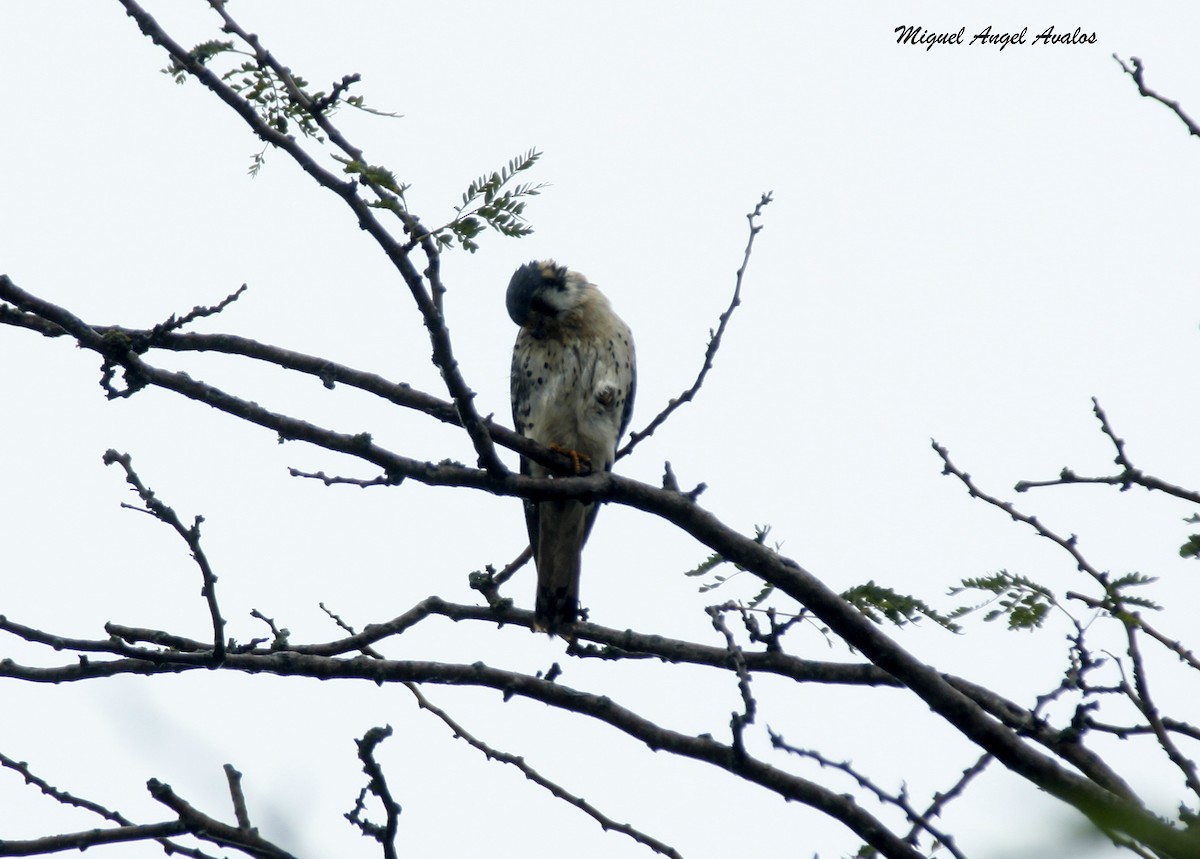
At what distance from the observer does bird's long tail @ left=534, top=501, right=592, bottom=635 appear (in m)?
5.96

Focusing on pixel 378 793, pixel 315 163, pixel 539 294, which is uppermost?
pixel 539 294

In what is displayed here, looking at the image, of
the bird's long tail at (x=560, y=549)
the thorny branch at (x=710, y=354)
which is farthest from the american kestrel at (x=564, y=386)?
the thorny branch at (x=710, y=354)

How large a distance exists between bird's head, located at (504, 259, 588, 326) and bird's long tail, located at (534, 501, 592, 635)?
1.02 meters

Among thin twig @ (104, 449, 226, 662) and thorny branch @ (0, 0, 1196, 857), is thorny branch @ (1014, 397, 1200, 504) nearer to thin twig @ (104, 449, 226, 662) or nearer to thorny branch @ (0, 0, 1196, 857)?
thorny branch @ (0, 0, 1196, 857)

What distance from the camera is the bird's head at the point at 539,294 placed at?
20.7 feet

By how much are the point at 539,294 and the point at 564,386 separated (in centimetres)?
55

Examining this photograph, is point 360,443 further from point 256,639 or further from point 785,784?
point 785,784

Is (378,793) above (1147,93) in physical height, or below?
below

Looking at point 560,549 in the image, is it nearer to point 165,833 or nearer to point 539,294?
point 539,294

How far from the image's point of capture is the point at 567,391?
6113 millimetres

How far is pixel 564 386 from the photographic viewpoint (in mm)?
6129

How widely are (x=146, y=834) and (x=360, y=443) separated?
1.00 meters

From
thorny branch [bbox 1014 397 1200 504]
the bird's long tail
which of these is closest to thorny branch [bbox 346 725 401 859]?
thorny branch [bbox 1014 397 1200 504]

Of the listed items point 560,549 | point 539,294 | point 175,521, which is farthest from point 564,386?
point 175,521
